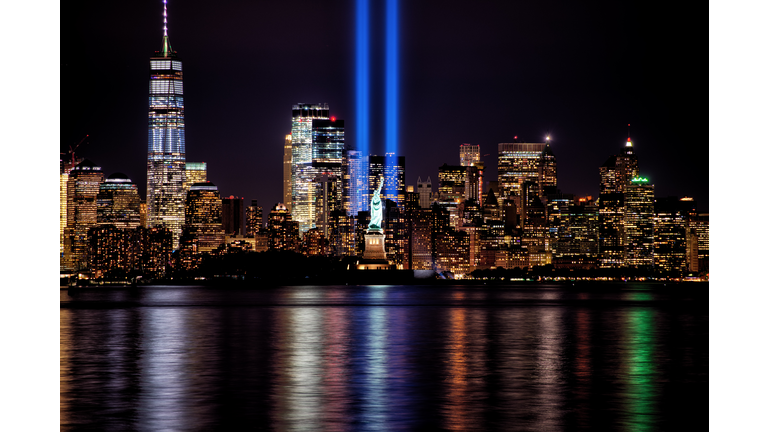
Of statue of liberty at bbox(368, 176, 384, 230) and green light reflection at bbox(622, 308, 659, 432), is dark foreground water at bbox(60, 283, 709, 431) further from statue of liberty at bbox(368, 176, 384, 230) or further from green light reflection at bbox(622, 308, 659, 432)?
statue of liberty at bbox(368, 176, 384, 230)

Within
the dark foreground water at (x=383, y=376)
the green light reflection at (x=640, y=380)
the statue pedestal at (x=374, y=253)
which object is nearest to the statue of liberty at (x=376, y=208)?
the statue pedestal at (x=374, y=253)

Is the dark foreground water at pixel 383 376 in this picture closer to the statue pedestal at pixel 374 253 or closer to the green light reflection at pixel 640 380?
the green light reflection at pixel 640 380

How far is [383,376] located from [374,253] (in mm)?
117496

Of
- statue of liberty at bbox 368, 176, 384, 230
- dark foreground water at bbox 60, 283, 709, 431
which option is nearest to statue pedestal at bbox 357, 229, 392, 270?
statue of liberty at bbox 368, 176, 384, 230

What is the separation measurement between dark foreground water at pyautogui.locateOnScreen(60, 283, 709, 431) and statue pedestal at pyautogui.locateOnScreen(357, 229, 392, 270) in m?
88.9

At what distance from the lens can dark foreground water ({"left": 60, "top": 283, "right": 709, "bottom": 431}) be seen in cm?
2098

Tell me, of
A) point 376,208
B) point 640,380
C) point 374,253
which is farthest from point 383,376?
point 374,253

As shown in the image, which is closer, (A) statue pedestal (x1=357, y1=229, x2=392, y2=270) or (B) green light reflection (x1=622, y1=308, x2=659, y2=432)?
(B) green light reflection (x1=622, y1=308, x2=659, y2=432)

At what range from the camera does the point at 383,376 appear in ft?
93.6

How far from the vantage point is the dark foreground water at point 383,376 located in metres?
21.0

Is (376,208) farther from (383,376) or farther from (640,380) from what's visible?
(640,380)

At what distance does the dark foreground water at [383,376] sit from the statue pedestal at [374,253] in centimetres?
8890
